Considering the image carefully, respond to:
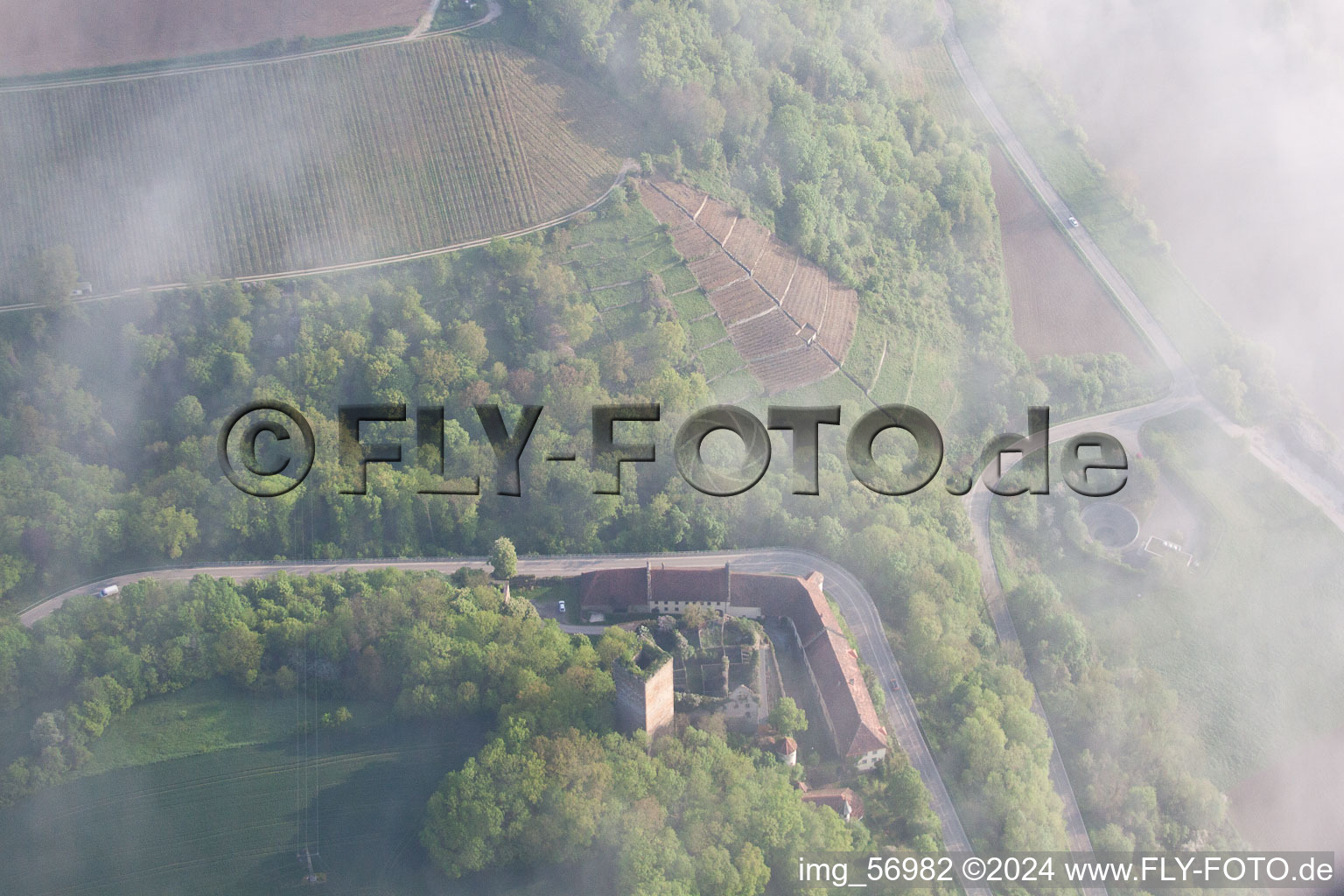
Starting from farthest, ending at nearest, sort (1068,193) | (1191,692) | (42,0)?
(1068,193)
(42,0)
(1191,692)

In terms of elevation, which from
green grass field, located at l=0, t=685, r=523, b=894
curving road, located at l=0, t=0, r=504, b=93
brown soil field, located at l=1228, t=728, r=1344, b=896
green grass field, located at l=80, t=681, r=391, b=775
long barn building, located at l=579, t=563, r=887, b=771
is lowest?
brown soil field, located at l=1228, t=728, r=1344, b=896

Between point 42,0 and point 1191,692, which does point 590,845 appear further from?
point 42,0

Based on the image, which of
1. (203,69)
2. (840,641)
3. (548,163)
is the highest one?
(203,69)

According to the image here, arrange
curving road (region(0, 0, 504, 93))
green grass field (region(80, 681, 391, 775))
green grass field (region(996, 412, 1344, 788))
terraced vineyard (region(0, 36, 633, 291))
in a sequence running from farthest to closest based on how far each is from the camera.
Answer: curving road (region(0, 0, 504, 93)) → terraced vineyard (region(0, 36, 633, 291)) → green grass field (region(996, 412, 1344, 788)) → green grass field (region(80, 681, 391, 775))

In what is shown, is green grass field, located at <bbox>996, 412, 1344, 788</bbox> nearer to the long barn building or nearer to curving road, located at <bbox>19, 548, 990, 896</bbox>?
curving road, located at <bbox>19, 548, 990, 896</bbox>

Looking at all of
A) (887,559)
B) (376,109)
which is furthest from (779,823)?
(376,109)

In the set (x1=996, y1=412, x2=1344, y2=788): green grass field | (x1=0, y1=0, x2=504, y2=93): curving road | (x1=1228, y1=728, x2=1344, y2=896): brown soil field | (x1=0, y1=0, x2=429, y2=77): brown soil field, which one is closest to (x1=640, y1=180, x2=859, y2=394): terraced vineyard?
(x1=996, y1=412, x2=1344, y2=788): green grass field

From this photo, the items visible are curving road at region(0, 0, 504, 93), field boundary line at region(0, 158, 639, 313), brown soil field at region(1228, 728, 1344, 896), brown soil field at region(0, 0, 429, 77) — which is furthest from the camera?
curving road at region(0, 0, 504, 93)
